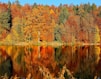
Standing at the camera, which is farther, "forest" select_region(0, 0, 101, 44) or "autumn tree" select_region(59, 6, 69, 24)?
"autumn tree" select_region(59, 6, 69, 24)

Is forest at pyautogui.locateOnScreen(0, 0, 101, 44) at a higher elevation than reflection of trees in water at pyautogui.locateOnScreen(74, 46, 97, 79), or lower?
higher

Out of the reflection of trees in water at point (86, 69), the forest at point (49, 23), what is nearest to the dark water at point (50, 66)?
the reflection of trees in water at point (86, 69)

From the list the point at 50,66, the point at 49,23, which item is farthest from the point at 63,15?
the point at 50,66

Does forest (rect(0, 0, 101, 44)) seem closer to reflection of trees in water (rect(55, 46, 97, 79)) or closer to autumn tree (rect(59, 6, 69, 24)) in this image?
autumn tree (rect(59, 6, 69, 24))

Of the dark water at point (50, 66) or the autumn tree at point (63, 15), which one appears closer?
the dark water at point (50, 66)

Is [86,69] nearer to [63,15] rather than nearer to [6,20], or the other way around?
[6,20]

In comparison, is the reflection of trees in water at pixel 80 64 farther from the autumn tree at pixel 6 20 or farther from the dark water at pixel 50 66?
the autumn tree at pixel 6 20

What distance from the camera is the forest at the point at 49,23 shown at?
4859 cm

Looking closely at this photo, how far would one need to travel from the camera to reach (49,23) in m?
51.9

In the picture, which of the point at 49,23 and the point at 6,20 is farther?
the point at 49,23

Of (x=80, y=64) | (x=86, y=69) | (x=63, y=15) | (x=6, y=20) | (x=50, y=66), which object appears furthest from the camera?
(x=63, y=15)

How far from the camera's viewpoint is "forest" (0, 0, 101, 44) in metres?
48.6

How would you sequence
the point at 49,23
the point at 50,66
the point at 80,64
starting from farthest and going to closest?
the point at 49,23, the point at 80,64, the point at 50,66

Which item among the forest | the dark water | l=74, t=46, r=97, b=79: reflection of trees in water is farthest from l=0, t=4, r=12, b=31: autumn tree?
l=74, t=46, r=97, b=79: reflection of trees in water
